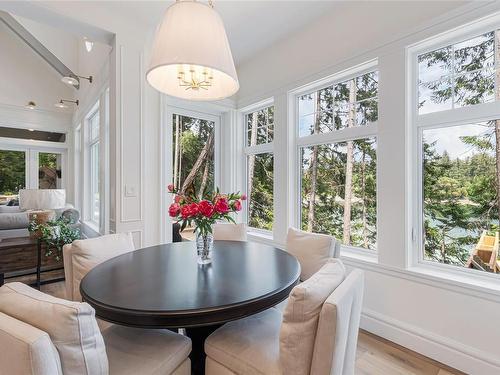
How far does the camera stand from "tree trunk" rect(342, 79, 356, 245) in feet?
8.47

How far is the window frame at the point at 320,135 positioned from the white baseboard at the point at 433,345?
54 centimetres

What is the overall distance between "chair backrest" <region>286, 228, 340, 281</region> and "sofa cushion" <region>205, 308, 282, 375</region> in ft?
2.15

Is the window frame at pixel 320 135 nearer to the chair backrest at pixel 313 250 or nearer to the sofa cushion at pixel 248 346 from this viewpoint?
the chair backrest at pixel 313 250

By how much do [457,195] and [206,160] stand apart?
3007 mm

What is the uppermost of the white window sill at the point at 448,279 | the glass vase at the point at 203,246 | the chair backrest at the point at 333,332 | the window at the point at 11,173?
the window at the point at 11,173

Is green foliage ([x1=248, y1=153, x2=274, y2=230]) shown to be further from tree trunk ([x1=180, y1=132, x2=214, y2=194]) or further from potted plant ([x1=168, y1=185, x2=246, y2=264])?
potted plant ([x1=168, y1=185, x2=246, y2=264])

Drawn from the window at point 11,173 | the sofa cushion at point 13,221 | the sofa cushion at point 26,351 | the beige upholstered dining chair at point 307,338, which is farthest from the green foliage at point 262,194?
the window at point 11,173

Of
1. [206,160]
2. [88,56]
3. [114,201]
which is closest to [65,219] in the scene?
[114,201]

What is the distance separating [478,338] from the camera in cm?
173

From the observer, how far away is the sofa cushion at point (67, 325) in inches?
32.5

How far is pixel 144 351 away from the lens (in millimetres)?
1191

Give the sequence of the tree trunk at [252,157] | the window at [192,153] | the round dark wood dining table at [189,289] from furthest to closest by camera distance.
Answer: the tree trunk at [252,157] < the window at [192,153] < the round dark wood dining table at [189,289]

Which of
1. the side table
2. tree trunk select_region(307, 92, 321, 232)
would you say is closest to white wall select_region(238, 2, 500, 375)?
tree trunk select_region(307, 92, 321, 232)

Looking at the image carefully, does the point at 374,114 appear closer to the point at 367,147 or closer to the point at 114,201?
the point at 367,147
